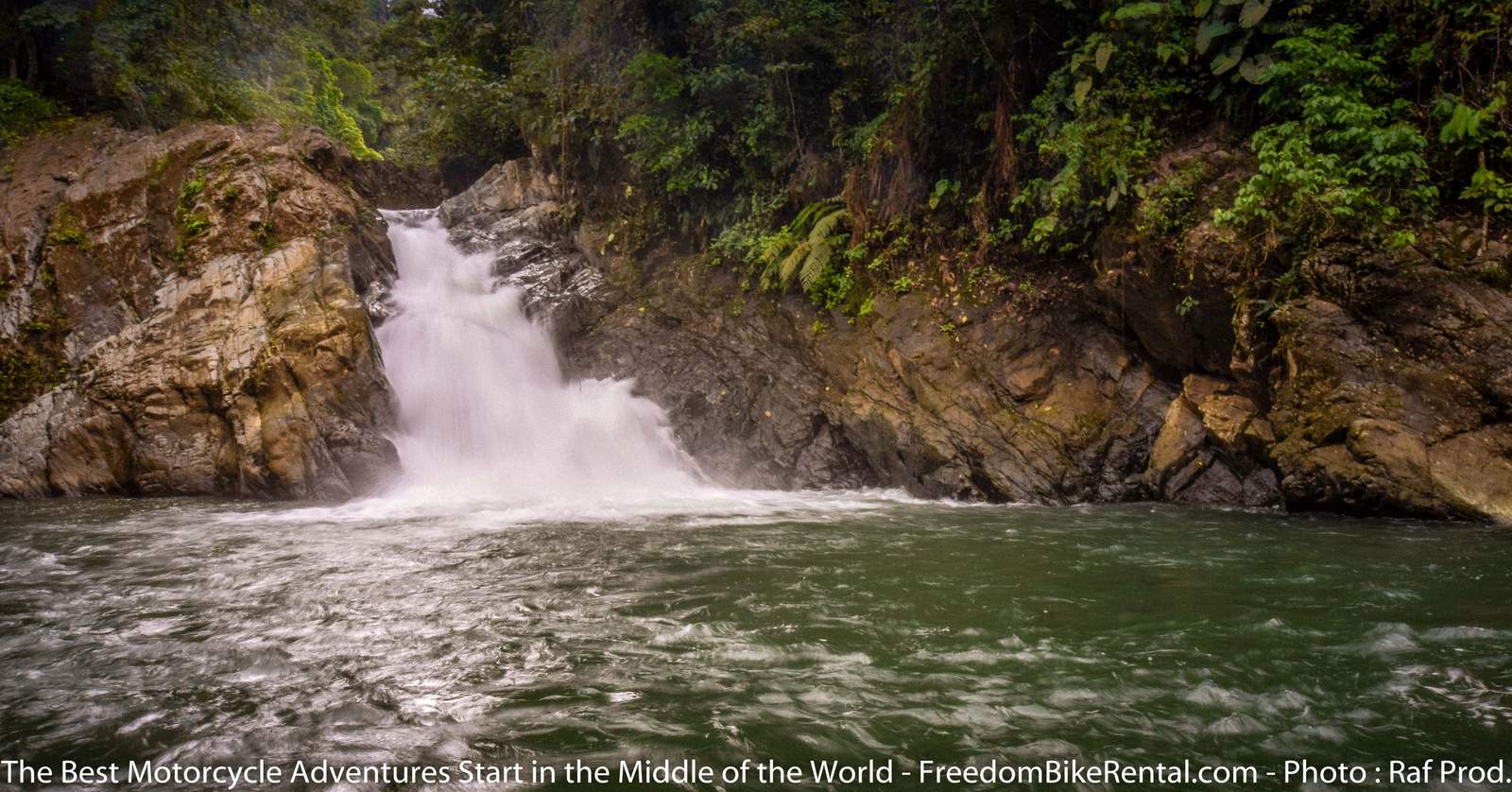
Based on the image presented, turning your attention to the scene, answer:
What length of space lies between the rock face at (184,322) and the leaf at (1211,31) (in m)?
11.4

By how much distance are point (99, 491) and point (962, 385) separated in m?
11.6

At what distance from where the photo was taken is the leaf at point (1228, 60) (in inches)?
330

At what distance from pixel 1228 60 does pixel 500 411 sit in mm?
11048

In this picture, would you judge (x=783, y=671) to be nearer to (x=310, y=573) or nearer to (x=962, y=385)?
(x=310, y=573)

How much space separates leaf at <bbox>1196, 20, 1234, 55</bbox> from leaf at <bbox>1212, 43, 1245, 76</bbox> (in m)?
0.19


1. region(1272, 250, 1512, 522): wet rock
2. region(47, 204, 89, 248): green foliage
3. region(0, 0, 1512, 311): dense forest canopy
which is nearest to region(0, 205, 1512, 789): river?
region(1272, 250, 1512, 522): wet rock

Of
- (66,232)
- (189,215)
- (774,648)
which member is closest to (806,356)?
(774,648)

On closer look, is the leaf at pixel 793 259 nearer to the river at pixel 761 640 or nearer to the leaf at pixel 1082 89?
the leaf at pixel 1082 89

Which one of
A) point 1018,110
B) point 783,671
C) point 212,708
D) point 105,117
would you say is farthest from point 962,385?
point 105,117

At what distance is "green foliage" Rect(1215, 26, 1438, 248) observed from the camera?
744 centimetres

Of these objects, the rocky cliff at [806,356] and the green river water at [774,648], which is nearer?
the green river water at [774,648]

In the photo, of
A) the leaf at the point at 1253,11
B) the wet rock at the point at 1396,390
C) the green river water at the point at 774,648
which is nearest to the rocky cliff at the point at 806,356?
the wet rock at the point at 1396,390

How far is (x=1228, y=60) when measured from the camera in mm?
8422

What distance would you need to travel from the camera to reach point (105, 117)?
45.3 ft
